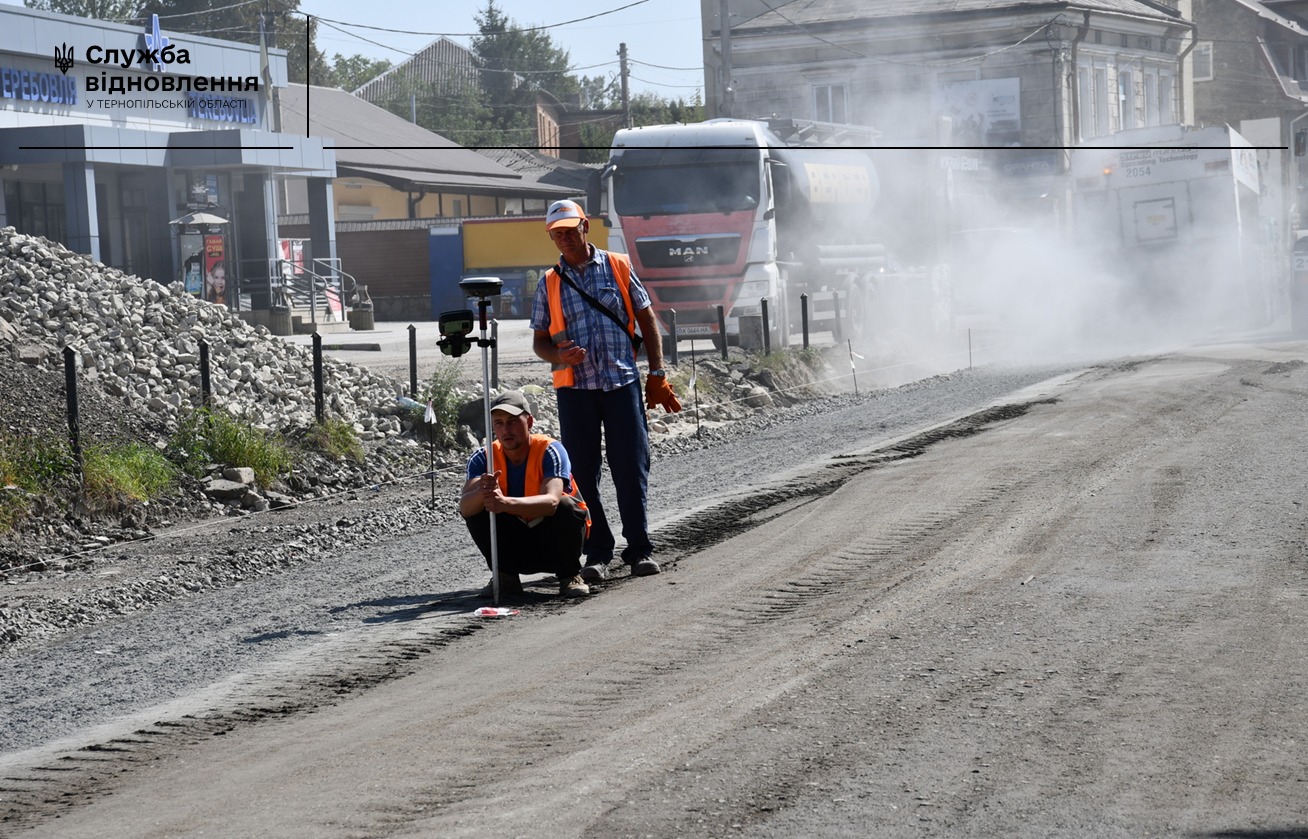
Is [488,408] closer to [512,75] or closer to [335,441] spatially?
[335,441]

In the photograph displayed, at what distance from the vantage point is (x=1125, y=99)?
55.9 m

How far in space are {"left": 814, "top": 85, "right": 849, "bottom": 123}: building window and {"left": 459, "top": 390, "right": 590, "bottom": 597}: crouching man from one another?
155ft

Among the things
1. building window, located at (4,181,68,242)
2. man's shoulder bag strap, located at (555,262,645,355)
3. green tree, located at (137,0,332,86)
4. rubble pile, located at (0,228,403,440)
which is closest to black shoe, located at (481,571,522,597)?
man's shoulder bag strap, located at (555,262,645,355)

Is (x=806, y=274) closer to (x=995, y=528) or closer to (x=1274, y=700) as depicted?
(x=995, y=528)

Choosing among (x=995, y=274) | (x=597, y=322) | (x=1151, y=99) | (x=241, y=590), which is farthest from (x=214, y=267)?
(x=1151, y=99)

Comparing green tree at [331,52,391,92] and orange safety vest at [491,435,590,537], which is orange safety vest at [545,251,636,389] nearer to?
orange safety vest at [491,435,590,537]

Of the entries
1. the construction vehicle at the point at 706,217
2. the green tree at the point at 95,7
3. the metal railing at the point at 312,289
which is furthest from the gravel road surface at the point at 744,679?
the green tree at the point at 95,7

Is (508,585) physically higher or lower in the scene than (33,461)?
lower

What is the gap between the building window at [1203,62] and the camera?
2901 inches

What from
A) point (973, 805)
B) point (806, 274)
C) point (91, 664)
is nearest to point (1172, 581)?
point (973, 805)

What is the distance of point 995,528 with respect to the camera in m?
9.41

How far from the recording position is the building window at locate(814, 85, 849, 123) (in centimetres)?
5381

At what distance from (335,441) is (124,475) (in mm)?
2607

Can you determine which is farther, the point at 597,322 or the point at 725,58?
the point at 725,58
